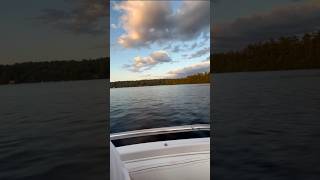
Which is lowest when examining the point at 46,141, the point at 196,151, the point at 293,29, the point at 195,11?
the point at 196,151

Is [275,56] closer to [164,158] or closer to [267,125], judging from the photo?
[267,125]

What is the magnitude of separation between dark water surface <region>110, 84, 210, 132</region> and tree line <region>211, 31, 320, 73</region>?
4.19ft

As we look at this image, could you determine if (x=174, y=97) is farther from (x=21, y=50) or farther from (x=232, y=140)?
(x=21, y=50)

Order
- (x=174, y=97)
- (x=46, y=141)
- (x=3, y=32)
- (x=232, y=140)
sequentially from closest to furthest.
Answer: (x=3, y=32)
(x=46, y=141)
(x=232, y=140)
(x=174, y=97)

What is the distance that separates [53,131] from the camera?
210 cm

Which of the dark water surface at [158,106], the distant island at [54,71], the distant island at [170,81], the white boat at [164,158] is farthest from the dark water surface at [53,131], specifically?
the distant island at [170,81]

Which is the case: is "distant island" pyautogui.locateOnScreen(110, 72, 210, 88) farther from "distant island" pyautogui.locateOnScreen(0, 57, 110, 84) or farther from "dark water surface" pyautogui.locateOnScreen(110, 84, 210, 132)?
"distant island" pyautogui.locateOnScreen(0, 57, 110, 84)

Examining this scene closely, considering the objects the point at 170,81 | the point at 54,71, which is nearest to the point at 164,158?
the point at 170,81

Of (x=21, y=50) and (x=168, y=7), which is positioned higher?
(x=168, y=7)

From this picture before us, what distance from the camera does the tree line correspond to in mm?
2246

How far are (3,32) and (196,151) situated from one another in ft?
7.69

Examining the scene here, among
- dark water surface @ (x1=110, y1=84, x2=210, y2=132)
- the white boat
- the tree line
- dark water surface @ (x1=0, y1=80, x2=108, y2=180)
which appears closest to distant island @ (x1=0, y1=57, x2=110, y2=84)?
dark water surface @ (x1=0, y1=80, x2=108, y2=180)

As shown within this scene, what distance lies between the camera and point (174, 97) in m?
4.47

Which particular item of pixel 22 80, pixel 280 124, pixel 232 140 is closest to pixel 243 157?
pixel 232 140
